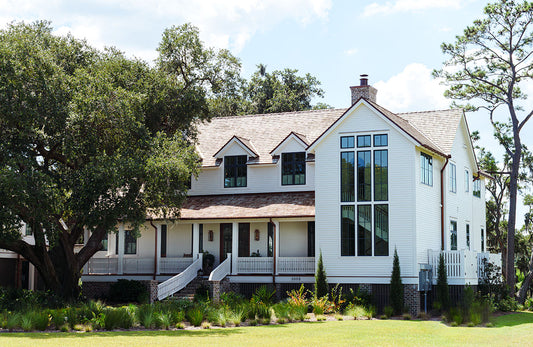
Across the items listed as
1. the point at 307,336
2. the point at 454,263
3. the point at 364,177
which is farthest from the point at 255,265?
the point at 307,336

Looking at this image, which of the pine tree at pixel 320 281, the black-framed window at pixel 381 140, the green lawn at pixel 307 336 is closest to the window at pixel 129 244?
the pine tree at pixel 320 281

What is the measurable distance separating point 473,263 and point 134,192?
15447 mm

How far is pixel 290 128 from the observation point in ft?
119

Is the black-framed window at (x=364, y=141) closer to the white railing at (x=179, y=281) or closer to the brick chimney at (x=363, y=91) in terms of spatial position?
the brick chimney at (x=363, y=91)

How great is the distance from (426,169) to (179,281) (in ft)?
39.7

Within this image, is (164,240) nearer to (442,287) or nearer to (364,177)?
(364,177)

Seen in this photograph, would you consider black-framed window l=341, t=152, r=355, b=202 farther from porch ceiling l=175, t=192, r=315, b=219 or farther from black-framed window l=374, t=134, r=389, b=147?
porch ceiling l=175, t=192, r=315, b=219

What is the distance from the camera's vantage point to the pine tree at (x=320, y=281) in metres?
28.7

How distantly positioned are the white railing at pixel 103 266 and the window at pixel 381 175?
1346 centimetres

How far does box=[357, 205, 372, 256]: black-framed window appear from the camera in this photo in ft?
95.2

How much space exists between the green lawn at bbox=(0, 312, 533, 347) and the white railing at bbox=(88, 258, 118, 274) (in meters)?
13.0

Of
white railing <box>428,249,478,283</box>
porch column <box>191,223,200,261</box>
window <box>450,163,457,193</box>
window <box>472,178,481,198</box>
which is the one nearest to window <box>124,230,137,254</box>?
porch column <box>191,223,200,261</box>

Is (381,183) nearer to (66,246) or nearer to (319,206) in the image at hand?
(319,206)

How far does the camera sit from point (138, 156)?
27.1m
